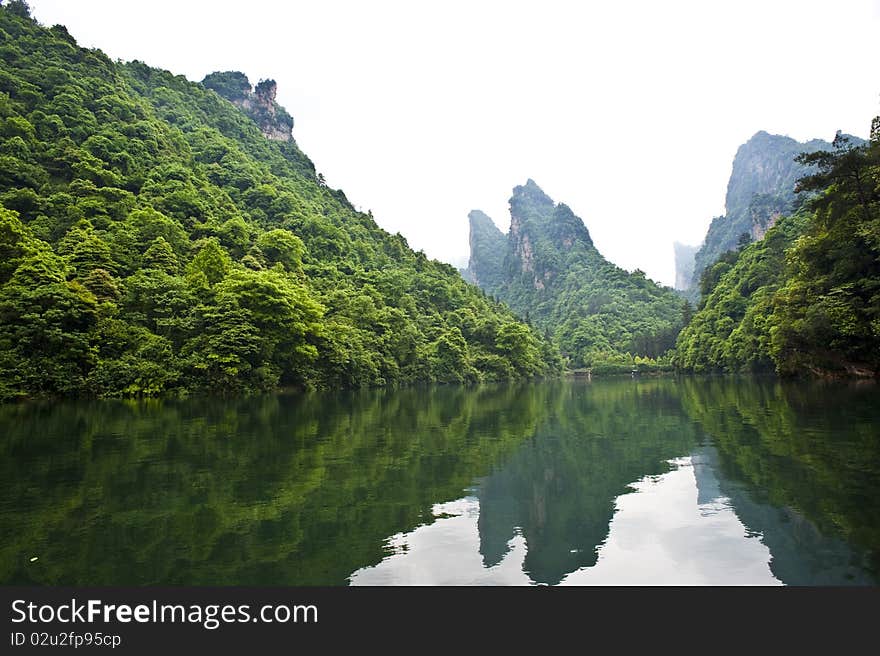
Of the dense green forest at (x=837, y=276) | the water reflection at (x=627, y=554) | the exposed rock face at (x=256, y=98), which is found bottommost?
the water reflection at (x=627, y=554)

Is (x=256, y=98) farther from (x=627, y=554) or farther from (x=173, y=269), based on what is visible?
(x=627, y=554)

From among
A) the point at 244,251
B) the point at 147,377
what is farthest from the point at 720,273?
the point at 147,377

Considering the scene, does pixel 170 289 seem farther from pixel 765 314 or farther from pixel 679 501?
pixel 765 314

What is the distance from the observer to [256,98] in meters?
144

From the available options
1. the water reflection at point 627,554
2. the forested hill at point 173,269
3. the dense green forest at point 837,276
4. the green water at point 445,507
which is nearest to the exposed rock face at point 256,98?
the forested hill at point 173,269

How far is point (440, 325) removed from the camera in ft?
275

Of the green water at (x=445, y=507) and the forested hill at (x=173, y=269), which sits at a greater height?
the forested hill at (x=173, y=269)

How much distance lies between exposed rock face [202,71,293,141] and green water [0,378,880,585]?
139 metres

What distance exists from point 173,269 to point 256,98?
114514 mm

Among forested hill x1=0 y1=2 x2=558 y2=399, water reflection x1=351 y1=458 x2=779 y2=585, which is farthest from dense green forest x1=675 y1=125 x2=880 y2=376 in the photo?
forested hill x1=0 y1=2 x2=558 y2=399

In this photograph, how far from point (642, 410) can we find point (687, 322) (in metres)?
90.6

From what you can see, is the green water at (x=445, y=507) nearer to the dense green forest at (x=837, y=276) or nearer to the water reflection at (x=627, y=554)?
the water reflection at (x=627, y=554)

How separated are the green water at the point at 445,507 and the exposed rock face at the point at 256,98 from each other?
138772 millimetres

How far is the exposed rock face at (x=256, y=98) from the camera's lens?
141125 millimetres
